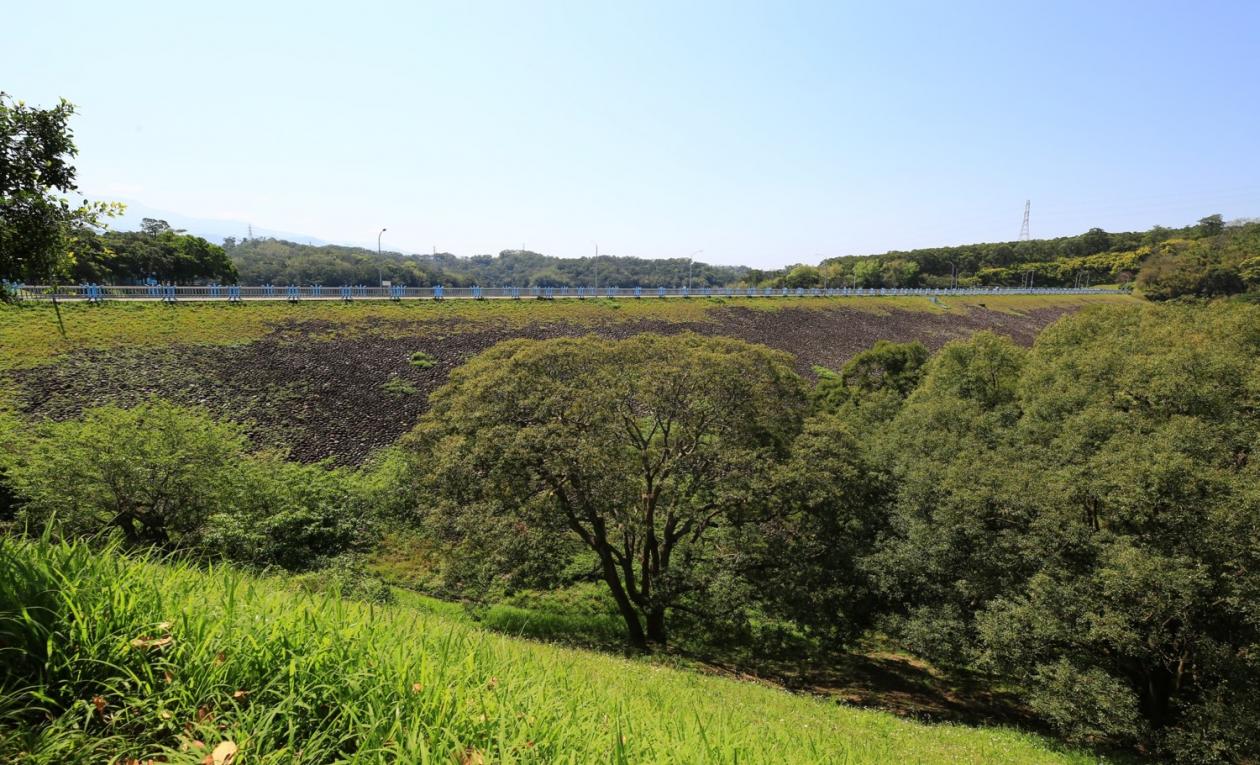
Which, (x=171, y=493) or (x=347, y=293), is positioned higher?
(x=347, y=293)

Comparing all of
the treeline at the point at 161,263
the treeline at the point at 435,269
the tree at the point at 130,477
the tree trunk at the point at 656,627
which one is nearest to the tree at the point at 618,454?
the tree trunk at the point at 656,627

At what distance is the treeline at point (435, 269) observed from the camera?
83.0 metres

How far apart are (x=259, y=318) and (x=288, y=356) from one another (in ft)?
18.4

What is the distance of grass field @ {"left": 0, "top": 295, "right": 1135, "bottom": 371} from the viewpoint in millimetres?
25016

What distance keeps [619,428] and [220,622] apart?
9950 mm

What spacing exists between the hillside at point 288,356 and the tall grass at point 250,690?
69.6 feet

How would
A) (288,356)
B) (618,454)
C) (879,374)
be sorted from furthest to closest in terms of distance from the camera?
(288,356) → (879,374) → (618,454)

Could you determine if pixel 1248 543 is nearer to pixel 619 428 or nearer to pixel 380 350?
pixel 619 428

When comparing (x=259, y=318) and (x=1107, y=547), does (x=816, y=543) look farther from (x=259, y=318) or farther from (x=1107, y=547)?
(x=259, y=318)

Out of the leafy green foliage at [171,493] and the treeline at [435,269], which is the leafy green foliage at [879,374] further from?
the treeline at [435,269]

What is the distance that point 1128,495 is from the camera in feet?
33.5

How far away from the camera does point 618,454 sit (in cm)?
1250

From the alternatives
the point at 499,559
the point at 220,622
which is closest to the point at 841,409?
the point at 499,559

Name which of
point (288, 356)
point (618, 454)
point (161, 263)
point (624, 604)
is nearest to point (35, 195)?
point (618, 454)
